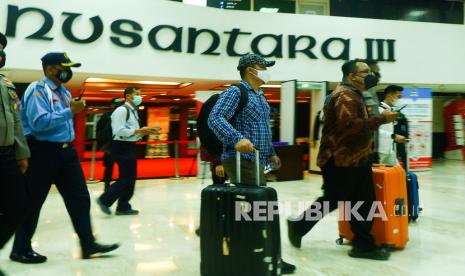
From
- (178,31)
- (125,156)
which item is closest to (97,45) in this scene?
(178,31)

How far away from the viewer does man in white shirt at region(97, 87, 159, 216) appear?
4.36m

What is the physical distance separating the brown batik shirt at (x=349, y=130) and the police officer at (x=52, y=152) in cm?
178

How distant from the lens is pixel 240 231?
2088mm

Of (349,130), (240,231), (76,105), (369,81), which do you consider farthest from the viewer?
(369,81)

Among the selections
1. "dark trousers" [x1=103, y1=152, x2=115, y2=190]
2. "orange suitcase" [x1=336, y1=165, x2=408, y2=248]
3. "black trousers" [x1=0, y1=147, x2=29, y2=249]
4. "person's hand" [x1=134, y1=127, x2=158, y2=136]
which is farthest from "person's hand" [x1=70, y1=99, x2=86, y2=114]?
"dark trousers" [x1=103, y1=152, x2=115, y2=190]

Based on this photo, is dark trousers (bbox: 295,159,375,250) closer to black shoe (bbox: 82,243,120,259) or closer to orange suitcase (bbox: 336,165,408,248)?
orange suitcase (bbox: 336,165,408,248)

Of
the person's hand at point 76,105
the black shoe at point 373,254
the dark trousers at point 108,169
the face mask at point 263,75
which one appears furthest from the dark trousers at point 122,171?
the black shoe at point 373,254

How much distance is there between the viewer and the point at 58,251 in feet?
10.5

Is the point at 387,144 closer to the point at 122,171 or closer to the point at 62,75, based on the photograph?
the point at 122,171

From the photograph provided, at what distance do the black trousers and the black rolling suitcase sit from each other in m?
1.00

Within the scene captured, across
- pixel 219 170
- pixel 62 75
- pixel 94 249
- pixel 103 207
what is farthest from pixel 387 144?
pixel 103 207

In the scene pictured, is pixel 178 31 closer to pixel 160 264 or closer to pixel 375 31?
pixel 375 31

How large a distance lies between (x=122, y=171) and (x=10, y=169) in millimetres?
2272

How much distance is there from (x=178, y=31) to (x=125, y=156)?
13.8 feet
